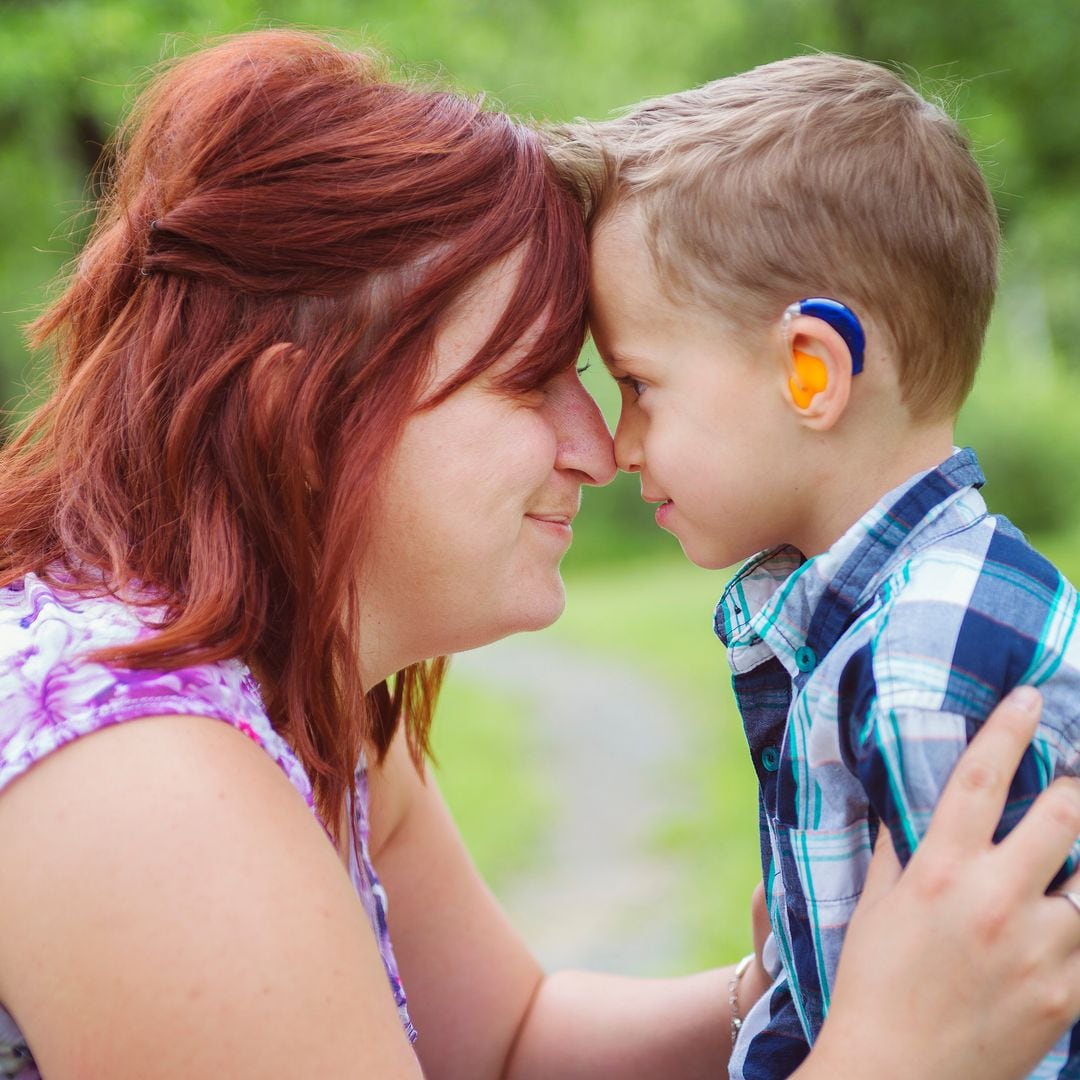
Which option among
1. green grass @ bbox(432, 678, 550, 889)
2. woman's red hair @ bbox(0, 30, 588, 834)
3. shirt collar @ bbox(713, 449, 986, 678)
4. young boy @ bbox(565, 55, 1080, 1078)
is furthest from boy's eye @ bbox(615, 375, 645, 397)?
green grass @ bbox(432, 678, 550, 889)

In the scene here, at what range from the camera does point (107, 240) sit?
202cm

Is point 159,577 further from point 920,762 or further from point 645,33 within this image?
point 645,33

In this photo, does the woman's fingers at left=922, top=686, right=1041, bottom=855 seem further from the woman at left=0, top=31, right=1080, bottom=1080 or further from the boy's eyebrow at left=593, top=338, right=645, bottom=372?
the boy's eyebrow at left=593, top=338, right=645, bottom=372

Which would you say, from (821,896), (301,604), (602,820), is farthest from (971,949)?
(602,820)

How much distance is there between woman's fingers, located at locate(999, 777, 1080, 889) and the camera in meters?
1.50

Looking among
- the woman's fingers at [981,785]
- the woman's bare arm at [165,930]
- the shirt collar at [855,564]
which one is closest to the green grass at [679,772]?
the shirt collar at [855,564]

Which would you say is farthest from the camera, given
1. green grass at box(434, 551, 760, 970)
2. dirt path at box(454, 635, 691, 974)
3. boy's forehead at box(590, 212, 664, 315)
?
green grass at box(434, 551, 760, 970)

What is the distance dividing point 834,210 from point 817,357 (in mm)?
196

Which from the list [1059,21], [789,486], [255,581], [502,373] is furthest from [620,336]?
[1059,21]

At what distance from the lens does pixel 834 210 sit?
1.83 meters

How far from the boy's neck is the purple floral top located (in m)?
0.80

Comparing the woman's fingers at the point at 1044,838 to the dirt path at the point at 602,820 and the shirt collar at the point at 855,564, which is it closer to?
the shirt collar at the point at 855,564

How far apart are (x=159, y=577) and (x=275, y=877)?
48 cm

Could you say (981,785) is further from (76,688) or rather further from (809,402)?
(76,688)
